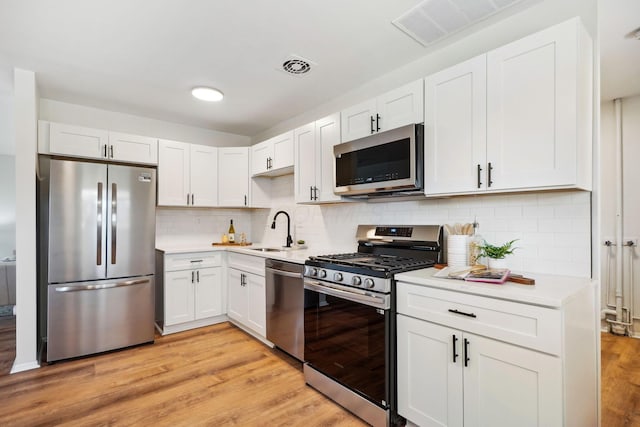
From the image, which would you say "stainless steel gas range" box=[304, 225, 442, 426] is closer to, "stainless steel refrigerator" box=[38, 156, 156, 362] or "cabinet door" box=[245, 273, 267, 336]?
"cabinet door" box=[245, 273, 267, 336]

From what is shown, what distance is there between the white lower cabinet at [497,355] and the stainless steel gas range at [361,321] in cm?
9

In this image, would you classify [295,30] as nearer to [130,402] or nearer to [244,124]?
[244,124]

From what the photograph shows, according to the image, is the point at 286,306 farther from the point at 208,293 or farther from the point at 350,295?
the point at 208,293

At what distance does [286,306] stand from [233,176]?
6.79ft

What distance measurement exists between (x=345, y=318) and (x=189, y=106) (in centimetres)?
295

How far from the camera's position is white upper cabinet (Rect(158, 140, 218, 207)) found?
3730 mm

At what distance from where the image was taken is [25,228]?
269 centimetres

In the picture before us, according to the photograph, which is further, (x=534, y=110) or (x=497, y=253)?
(x=497, y=253)

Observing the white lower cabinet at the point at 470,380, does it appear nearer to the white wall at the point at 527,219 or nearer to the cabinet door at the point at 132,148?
the white wall at the point at 527,219

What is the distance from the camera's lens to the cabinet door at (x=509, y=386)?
132 cm

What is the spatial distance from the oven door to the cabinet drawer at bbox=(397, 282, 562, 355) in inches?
6.5

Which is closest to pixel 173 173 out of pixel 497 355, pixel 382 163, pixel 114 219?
pixel 114 219

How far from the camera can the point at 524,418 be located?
1393 mm

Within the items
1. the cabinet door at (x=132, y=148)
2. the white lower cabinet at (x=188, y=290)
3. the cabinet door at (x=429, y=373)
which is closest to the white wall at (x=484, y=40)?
the cabinet door at (x=429, y=373)
